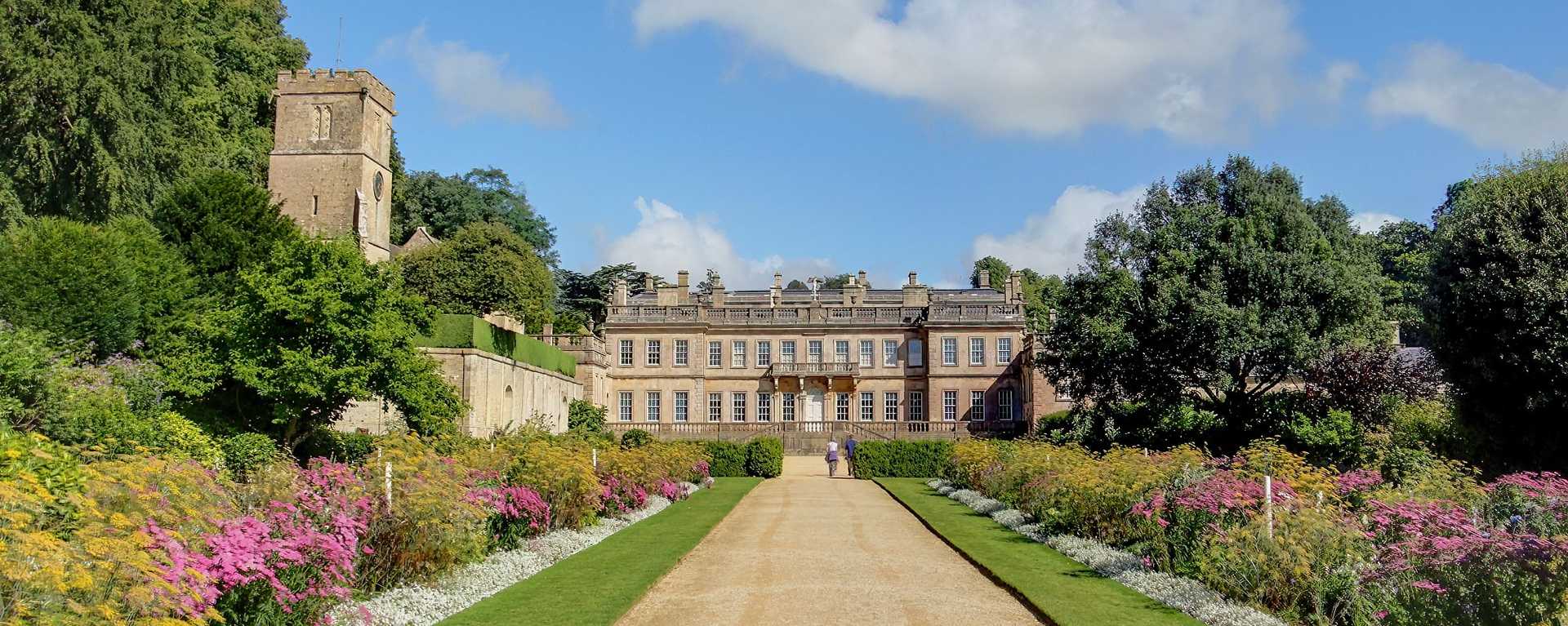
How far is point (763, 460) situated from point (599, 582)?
21176 mm

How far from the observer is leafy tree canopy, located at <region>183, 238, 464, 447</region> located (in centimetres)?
2086

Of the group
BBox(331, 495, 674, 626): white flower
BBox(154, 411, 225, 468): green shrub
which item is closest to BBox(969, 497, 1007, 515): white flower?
BBox(331, 495, 674, 626): white flower

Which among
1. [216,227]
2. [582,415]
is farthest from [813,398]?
[216,227]

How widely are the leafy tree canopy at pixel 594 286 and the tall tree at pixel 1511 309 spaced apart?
53872 mm

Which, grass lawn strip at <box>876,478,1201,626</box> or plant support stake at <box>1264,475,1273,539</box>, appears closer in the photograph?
grass lawn strip at <box>876,478,1201,626</box>

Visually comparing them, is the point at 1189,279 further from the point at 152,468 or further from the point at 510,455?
the point at 152,468

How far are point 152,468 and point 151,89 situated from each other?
91.6 ft

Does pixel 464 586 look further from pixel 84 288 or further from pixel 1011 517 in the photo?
pixel 84 288

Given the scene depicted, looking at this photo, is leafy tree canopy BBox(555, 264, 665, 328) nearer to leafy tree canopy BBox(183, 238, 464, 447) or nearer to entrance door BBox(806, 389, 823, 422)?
entrance door BBox(806, 389, 823, 422)

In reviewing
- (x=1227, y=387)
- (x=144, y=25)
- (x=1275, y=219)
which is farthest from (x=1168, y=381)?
(x=144, y=25)

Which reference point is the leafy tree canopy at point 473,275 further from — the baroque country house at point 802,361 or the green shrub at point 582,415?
the baroque country house at point 802,361

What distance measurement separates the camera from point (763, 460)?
32.3 m

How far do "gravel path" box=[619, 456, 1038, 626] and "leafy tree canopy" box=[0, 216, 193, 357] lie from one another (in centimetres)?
1408

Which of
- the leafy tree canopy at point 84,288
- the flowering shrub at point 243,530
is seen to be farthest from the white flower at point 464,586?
the leafy tree canopy at point 84,288
